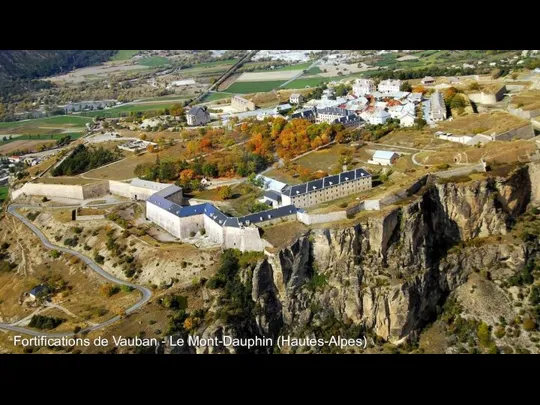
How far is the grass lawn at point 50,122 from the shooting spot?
127ft

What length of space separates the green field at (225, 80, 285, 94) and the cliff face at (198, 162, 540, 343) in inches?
893

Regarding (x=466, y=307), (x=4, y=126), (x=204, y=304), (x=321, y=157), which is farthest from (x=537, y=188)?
(x=4, y=126)

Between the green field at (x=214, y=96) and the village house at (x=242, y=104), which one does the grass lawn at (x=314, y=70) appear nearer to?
the green field at (x=214, y=96)

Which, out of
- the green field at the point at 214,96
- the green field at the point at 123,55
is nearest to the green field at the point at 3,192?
the green field at the point at 214,96

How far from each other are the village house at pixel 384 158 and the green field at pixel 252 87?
18.1 m

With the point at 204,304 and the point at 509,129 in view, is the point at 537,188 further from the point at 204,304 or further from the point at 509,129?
the point at 204,304

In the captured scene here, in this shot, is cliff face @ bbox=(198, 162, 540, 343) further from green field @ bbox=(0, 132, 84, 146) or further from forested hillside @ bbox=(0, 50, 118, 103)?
forested hillside @ bbox=(0, 50, 118, 103)

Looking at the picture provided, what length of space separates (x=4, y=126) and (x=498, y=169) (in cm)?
3127

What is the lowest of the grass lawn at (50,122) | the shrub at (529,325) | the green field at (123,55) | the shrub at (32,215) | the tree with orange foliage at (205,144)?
the shrub at (529,325)

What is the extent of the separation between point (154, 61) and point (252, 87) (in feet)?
48.8

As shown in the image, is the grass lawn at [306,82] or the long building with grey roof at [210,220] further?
the grass lawn at [306,82]

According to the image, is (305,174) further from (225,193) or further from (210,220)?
(210,220)

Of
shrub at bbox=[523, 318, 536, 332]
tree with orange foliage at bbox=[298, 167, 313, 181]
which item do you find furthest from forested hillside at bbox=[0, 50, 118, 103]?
shrub at bbox=[523, 318, 536, 332]

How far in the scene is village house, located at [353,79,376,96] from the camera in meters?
33.9
